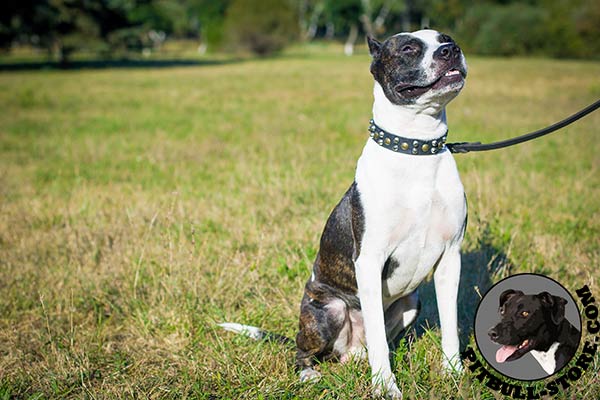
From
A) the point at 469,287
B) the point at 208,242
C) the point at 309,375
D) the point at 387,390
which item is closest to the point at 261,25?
the point at 208,242

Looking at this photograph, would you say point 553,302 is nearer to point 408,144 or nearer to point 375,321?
point 375,321

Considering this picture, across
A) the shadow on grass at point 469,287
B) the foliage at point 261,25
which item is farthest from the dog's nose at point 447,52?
the foliage at point 261,25

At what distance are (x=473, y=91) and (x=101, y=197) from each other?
12.8 meters

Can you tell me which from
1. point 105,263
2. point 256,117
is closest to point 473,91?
point 256,117

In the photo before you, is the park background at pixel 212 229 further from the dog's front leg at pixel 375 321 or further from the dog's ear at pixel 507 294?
the dog's ear at pixel 507 294

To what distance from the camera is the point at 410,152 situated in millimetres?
2557

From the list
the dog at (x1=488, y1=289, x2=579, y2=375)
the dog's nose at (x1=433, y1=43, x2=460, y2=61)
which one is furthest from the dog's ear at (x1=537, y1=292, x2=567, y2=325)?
the dog's nose at (x1=433, y1=43, x2=460, y2=61)

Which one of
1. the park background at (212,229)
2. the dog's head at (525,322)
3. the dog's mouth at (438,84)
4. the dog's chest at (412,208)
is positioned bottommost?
the park background at (212,229)

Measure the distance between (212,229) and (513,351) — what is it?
3218mm

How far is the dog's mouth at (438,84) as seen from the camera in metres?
2.47

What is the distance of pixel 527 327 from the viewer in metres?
2.46

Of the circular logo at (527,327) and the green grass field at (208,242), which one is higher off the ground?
the circular logo at (527,327)

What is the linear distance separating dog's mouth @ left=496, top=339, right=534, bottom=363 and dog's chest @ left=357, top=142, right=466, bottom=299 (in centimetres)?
48

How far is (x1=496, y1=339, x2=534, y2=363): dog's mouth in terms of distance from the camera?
250 cm
